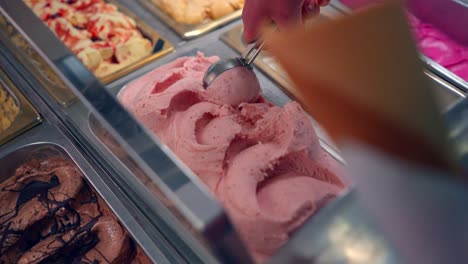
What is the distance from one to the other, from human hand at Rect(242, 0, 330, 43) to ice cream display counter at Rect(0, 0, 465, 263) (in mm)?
200

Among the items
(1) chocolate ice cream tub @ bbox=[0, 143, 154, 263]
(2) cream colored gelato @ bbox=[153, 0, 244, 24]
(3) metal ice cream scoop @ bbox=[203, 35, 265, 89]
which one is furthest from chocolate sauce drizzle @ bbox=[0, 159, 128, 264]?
(2) cream colored gelato @ bbox=[153, 0, 244, 24]

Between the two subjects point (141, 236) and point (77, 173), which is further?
point (77, 173)

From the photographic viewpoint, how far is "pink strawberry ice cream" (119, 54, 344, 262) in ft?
3.44

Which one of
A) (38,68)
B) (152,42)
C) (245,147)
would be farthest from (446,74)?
(38,68)

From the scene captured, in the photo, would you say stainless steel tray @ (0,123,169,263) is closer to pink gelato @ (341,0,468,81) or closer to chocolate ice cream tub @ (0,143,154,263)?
chocolate ice cream tub @ (0,143,154,263)

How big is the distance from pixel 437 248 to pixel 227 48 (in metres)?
1.67

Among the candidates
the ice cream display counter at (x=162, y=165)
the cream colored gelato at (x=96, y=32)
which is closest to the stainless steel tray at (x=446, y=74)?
the ice cream display counter at (x=162, y=165)

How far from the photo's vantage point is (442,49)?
2.04 m

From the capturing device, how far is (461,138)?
73cm

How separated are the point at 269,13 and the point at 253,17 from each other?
2.2 inches

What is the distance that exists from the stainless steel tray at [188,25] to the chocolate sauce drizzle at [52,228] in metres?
1.02

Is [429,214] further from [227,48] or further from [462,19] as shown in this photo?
[462,19]

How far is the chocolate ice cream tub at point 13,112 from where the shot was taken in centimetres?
163

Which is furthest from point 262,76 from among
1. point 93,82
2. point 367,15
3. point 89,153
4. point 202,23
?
point 367,15
